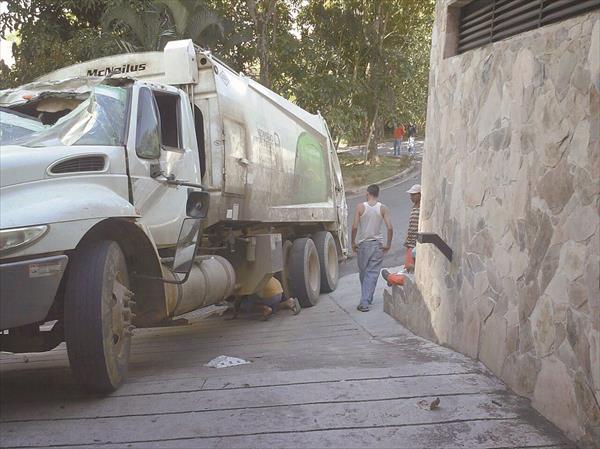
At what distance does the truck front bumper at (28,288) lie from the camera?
387 centimetres

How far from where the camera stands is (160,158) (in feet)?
19.4

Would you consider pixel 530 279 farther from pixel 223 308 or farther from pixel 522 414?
pixel 223 308

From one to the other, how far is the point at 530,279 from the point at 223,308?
7167 mm

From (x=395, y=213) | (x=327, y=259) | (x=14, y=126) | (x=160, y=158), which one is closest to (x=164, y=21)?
(x=395, y=213)

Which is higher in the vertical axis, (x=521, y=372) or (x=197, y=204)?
(x=197, y=204)

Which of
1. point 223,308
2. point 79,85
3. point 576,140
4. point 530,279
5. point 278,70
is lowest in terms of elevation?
point 223,308

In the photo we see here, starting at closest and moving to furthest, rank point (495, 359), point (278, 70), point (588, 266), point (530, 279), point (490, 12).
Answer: point (588, 266) → point (530, 279) → point (495, 359) → point (490, 12) → point (278, 70)

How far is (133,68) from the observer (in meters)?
7.77

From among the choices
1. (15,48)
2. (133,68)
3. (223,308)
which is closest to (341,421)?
(133,68)

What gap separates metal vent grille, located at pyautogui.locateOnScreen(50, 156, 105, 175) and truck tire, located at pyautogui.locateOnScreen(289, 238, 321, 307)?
5.62 metres

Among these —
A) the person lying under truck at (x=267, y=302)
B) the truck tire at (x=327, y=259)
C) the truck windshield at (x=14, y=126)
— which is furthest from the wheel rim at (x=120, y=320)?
the truck tire at (x=327, y=259)

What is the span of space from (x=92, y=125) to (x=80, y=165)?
64 cm

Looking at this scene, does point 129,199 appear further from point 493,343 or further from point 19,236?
point 493,343

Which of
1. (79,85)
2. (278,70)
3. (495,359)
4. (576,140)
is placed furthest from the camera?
(278,70)
